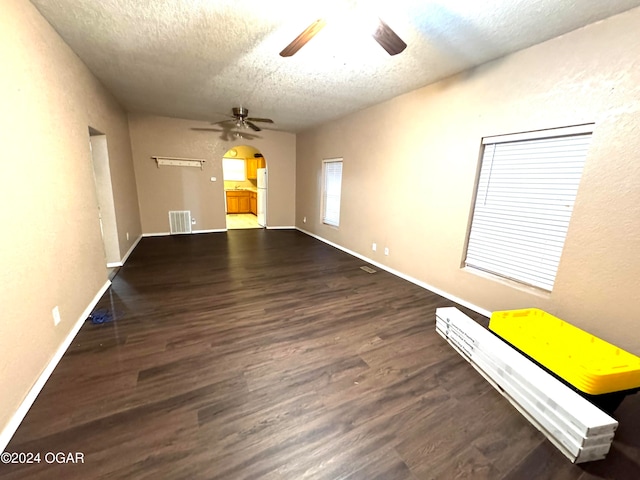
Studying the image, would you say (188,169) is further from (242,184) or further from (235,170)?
(235,170)

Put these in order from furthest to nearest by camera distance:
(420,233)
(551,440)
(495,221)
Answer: (420,233) < (495,221) < (551,440)

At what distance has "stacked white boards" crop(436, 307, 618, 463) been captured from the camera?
1.30m

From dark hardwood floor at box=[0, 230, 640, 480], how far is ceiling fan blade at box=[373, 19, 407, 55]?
235cm

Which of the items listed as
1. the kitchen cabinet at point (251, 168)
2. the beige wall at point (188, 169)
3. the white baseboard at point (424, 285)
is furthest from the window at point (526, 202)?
the kitchen cabinet at point (251, 168)

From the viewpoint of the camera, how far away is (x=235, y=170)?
10.1 meters

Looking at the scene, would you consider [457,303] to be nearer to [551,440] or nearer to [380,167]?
[551,440]

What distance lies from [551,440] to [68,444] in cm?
259

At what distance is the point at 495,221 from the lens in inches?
106

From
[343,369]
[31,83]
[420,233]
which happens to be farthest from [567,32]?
[31,83]

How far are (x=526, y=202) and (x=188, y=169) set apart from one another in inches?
250

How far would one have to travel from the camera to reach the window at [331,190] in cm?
536

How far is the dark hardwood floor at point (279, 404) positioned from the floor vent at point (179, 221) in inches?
139

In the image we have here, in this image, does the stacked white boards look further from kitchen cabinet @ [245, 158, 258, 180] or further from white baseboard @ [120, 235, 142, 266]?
kitchen cabinet @ [245, 158, 258, 180]

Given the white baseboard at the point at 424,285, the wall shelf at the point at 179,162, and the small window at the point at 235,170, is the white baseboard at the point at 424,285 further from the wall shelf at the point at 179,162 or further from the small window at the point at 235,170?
the small window at the point at 235,170
